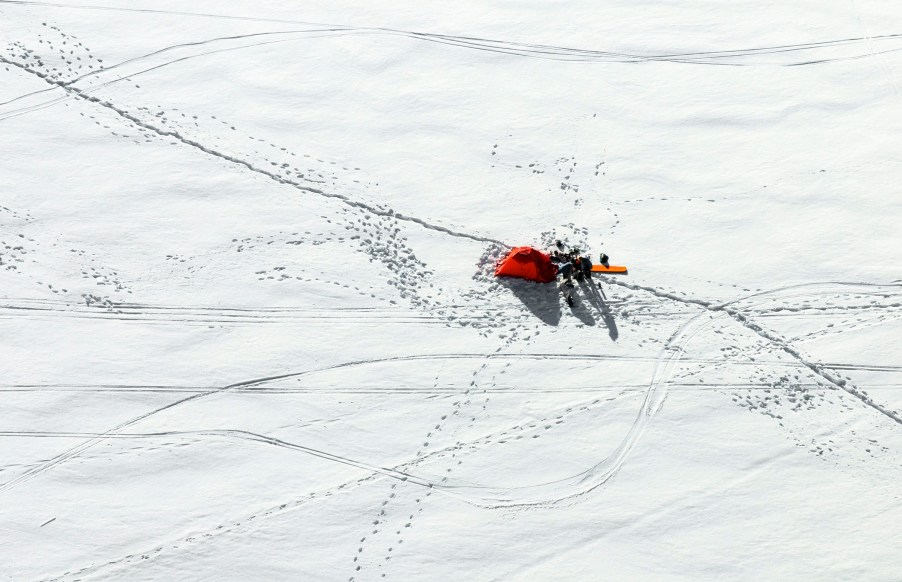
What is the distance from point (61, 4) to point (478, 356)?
8.87 meters

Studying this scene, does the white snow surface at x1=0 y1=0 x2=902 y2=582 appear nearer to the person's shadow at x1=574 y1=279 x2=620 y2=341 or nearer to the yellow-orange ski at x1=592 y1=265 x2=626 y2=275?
the person's shadow at x1=574 y1=279 x2=620 y2=341

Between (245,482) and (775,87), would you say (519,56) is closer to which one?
(775,87)

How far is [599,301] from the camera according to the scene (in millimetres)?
12109

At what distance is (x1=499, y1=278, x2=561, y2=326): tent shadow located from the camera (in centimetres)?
1191

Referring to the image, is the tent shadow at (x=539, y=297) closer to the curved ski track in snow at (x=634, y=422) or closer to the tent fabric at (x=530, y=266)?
the tent fabric at (x=530, y=266)

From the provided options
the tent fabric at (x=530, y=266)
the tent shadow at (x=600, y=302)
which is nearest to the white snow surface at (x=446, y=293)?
the tent shadow at (x=600, y=302)

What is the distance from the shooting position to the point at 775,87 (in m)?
14.5

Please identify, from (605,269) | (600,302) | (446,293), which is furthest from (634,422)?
(446,293)

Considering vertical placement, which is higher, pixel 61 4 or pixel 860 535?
pixel 61 4

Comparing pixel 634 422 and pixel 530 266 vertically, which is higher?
pixel 530 266

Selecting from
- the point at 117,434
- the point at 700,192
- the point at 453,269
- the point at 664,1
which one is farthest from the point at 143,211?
the point at 664,1

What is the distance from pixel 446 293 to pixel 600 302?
194 cm

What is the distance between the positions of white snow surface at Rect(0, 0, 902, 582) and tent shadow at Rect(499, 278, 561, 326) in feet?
0.10

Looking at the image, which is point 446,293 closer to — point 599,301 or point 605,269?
point 599,301
